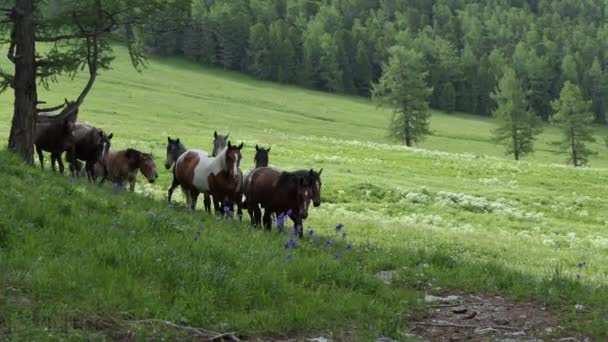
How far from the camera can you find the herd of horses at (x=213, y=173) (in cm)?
1603

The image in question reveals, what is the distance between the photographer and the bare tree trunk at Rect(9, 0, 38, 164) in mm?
17797

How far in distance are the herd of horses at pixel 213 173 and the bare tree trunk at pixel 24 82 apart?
1.77 metres

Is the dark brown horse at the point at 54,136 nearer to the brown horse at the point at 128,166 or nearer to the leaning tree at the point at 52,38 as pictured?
the brown horse at the point at 128,166

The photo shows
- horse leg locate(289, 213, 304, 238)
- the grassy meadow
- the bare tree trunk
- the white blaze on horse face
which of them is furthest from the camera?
the white blaze on horse face

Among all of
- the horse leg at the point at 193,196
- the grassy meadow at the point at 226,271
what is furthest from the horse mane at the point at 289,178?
the horse leg at the point at 193,196

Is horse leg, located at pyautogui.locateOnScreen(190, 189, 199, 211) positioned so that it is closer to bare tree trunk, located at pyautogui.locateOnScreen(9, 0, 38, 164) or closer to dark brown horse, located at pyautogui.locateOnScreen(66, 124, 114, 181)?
bare tree trunk, located at pyautogui.locateOnScreen(9, 0, 38, 164)

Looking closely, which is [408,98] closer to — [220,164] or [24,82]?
[220,164]

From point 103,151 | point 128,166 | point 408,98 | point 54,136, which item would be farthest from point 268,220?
point 408,98

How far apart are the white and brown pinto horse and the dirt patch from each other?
790 centimetres

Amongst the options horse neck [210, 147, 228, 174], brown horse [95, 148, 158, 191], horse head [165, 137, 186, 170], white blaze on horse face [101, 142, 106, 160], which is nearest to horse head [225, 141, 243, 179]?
horse neck [210, 147, 228, 174]

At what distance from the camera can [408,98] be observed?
94812 mm

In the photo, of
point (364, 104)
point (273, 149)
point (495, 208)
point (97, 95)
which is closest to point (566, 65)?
point (364, 104)

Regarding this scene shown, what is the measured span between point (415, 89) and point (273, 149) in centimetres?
4601

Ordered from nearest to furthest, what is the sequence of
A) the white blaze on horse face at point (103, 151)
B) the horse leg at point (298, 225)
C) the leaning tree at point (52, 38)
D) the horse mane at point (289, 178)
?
the horse leg at point (298, 225) < the horse mane at point (289, 178) < the leaning tree at point (52, 38) < the white blaze on horse face at point (103, 151)
